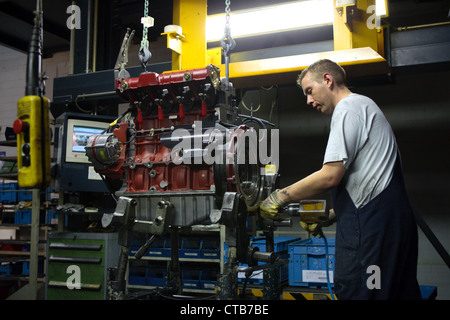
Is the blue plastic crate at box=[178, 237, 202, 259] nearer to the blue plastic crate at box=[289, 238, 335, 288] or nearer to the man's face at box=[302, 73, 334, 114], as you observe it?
the blue plastic crate at box=[289, 238, 335, 288]

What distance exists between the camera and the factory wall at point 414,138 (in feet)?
14.9

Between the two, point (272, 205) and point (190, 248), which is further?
point (190, 248)

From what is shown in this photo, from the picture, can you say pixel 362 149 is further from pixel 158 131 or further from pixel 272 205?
pixel 158 131

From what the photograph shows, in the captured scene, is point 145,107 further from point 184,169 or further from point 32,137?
point 32,137

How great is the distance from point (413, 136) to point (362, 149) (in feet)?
10.9

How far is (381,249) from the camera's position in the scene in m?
1.72

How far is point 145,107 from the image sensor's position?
2.67 meters

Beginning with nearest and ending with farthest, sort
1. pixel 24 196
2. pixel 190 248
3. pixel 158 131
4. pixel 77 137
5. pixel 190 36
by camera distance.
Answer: pixel 158 131 → pixel 190 36 → pixel 190 248 → pixel 77 137 → pixel 24 196

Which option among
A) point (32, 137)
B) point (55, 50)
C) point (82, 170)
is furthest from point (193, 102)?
point (55, 50)

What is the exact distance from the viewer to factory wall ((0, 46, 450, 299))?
4.54 metres

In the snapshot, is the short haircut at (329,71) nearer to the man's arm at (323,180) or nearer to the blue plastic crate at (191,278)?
the man's arm at (323,180)

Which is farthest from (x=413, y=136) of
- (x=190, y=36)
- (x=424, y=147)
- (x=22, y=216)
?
(x=22, y=216)

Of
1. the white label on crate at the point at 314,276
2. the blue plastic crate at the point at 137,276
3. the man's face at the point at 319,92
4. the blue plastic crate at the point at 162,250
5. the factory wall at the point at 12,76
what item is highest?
the factory wall at the point at 12,76

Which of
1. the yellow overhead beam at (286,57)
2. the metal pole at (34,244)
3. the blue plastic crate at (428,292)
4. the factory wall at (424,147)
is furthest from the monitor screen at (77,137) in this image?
the blue plastic crate at (428,292)
